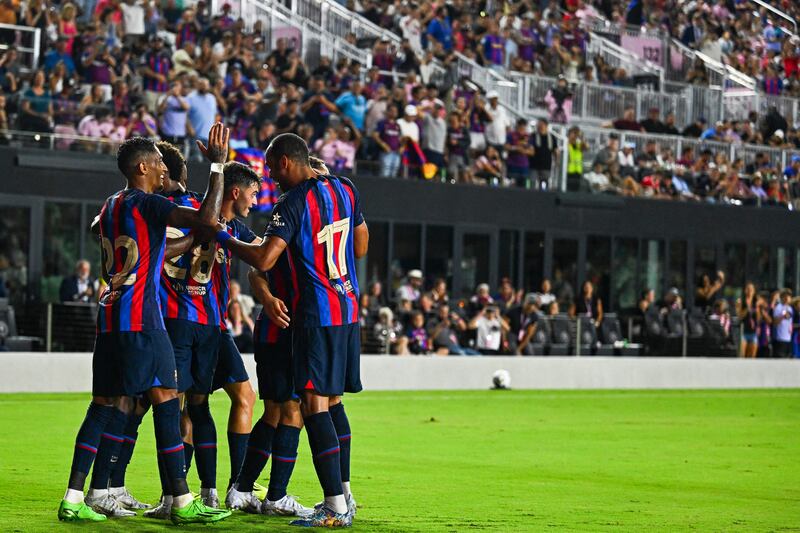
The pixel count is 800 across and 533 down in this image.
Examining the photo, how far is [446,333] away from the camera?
2475 centimetres

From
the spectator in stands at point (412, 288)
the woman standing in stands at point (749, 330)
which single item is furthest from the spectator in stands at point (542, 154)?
the woman standing in stands at point (749, 330)

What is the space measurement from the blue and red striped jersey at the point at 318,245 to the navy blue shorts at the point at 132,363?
75 cm

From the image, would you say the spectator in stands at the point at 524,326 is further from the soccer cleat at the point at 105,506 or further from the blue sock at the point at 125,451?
the soccer cleat at the point at 105,506

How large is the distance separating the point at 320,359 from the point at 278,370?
47cm

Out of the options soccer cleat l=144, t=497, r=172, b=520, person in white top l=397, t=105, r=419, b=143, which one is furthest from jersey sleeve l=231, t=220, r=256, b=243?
person in white top l=397, t=105, r=419, b=143

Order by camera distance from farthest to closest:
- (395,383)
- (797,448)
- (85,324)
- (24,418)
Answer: (395,383)
(85,324)
(24,418)
(797,448)

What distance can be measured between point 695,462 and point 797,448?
6.75ft

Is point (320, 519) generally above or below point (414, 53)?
below

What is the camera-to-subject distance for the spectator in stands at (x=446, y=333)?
81.0ft

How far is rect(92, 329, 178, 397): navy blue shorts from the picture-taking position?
7.84m

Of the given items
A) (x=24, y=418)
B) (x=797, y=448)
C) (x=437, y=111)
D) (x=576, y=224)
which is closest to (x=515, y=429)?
(x=797, y=448)

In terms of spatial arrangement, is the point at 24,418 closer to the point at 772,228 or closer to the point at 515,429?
the point at 515,429

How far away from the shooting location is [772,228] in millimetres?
34312

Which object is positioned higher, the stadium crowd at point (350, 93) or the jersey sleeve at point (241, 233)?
the stadium crowd at point (350, 93)
